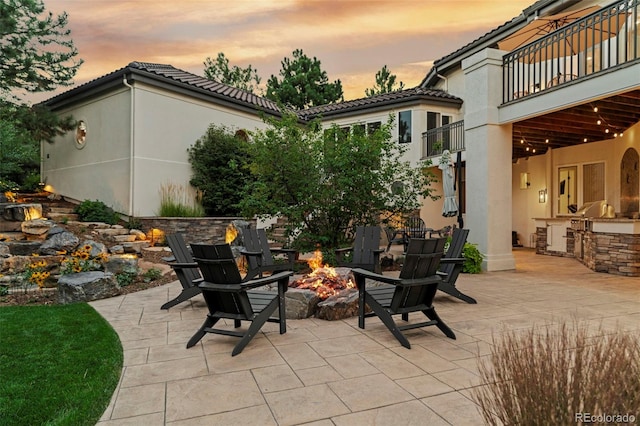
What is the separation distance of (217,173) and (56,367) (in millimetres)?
9447

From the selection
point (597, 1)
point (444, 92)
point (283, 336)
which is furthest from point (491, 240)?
point (444, 92)

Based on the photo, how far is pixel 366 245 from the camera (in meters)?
6.57

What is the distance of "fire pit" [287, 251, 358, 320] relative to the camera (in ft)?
15.5

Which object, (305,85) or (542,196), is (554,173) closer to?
(542,196)

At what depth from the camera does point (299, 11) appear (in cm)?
1151

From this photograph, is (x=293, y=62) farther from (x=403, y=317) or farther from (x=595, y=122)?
(x=403, y=317)

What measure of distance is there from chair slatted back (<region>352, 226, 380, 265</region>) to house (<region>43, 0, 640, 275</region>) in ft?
11.3

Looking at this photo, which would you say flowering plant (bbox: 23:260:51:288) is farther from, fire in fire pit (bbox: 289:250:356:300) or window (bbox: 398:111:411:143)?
window (bbox: 398:111:411:143)

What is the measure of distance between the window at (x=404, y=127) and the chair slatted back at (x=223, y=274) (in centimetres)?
1309

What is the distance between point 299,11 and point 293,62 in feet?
53.5

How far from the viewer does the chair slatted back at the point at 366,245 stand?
255 inches

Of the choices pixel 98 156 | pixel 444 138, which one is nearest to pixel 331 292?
pixel 98 156

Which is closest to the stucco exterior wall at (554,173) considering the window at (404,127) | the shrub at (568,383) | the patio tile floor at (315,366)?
the window at (404,127)

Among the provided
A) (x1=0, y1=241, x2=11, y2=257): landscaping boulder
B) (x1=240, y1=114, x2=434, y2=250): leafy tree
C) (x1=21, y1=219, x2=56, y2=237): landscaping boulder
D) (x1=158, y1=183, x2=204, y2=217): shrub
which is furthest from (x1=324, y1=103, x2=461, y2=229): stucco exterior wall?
(x1=0, y1=241, x2=11, y2=257): landscaping boulder
